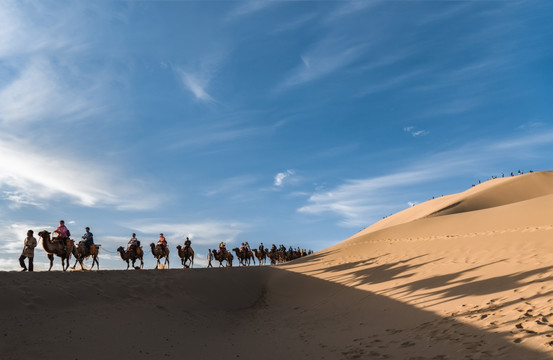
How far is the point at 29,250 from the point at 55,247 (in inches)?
40.2

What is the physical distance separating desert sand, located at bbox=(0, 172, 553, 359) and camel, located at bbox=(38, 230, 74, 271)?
2918 millimetres

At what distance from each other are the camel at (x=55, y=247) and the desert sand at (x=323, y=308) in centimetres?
292

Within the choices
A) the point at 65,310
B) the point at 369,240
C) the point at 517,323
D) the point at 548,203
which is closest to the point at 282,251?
the point at 369,240

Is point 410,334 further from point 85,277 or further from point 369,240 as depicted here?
point 369,240

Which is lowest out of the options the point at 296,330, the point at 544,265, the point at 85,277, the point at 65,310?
the point at 296,330

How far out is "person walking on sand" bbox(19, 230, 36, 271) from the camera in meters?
16.8

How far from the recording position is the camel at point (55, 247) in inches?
670

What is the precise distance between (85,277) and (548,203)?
1050 inches

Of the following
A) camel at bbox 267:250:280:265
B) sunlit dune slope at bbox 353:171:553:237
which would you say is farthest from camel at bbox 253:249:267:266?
sunlit dune slope at bbox 353:171:553:237

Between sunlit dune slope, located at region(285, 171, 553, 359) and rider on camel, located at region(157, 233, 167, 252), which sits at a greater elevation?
rider on camel, located at region(157, 233, 167, 252)

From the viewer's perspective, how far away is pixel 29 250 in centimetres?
1689

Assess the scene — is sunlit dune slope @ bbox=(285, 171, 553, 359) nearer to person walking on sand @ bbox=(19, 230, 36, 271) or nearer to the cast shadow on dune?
the cast shadow on dune

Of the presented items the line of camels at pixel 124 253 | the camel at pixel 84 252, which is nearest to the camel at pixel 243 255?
the line of camels at pixel 124 253

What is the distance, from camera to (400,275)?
53.7 ft
